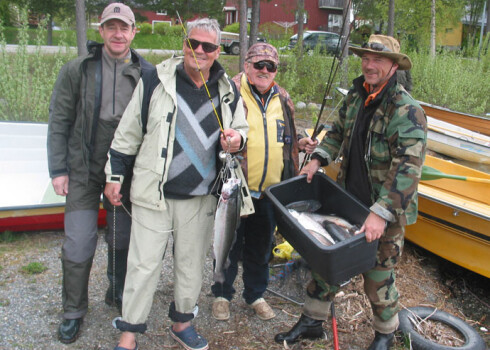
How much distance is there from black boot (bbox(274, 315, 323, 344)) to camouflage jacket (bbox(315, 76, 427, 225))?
45.5 inches

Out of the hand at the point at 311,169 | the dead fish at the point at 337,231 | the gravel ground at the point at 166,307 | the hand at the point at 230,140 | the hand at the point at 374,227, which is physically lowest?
the gravel ground at the point at 166,307

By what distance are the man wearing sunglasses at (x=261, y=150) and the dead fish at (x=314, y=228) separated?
38 centimetres

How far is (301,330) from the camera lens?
3.52 metres

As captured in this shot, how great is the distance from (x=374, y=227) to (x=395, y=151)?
0.55 meters

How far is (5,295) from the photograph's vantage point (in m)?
3.81

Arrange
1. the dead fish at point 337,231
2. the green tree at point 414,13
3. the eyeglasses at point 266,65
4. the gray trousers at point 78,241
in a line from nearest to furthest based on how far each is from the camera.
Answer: the dead fish at point 337,231 < the gray trousers at point 78,241 < the eyeglasses at point 266,65 < the green tree at point 414,13

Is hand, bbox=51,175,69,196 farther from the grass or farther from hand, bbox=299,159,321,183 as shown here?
hand, bbox=299,159,321,183

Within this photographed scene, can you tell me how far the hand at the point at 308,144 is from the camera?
3.64m

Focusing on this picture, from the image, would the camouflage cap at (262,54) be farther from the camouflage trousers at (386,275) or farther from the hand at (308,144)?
the camouflage trousers at (386,275)

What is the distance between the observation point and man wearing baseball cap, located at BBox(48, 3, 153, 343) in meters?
3.11

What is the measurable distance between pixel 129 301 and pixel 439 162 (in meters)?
4.55

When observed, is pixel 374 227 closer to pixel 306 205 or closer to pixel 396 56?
pixel 306 205

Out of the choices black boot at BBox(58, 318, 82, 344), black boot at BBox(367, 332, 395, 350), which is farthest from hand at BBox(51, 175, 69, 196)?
black boot at BBox(367, 332, 395, 350)

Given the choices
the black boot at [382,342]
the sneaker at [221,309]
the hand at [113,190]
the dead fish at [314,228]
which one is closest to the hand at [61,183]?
the hand at [113,190]
